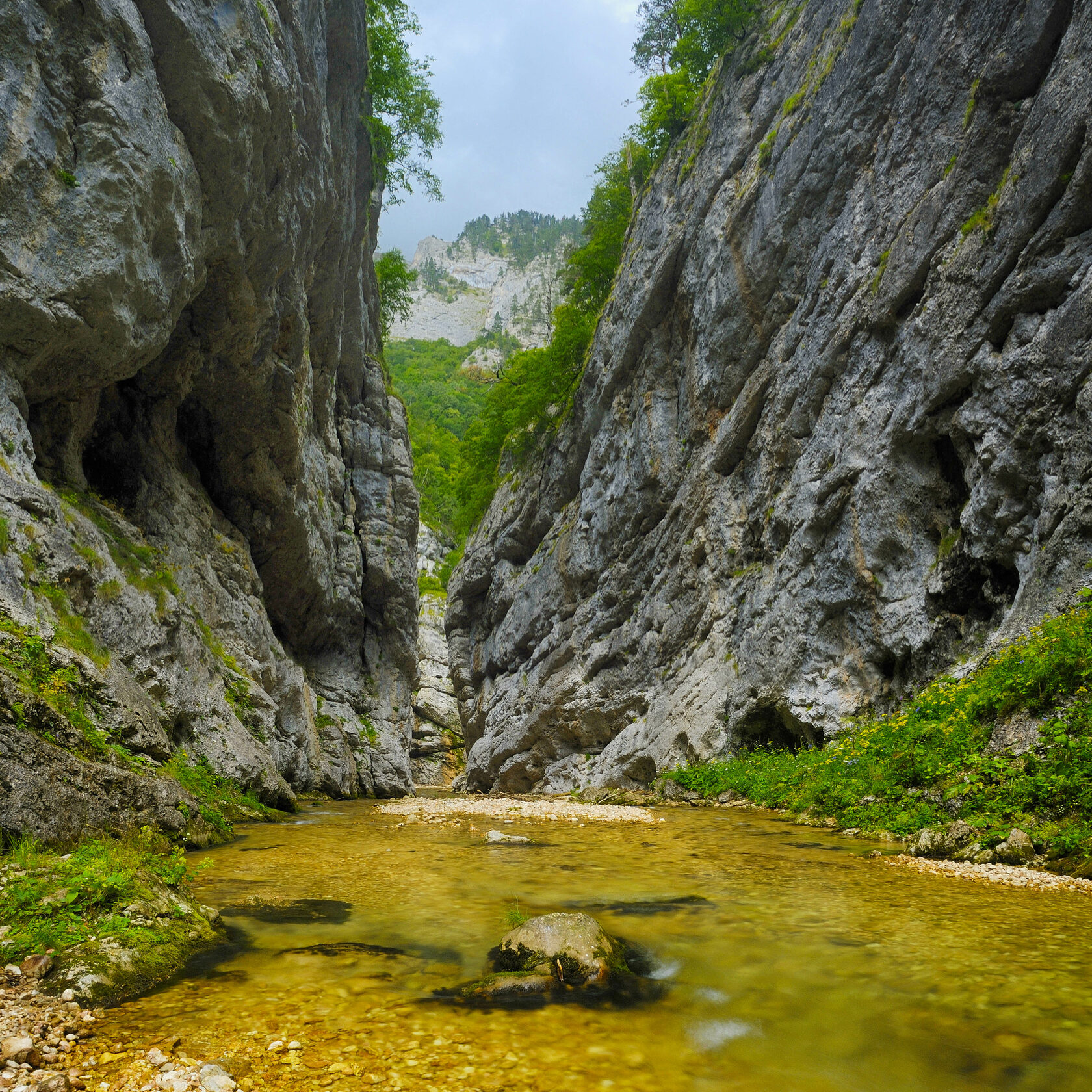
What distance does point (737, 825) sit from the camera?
10078 mm

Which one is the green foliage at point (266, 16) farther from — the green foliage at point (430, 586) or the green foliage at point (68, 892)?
the green foliage at point (430, 586)

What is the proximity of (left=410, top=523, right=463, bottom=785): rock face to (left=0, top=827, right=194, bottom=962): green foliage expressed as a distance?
1383 inches

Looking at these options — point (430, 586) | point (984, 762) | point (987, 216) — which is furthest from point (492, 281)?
point (984, 762)

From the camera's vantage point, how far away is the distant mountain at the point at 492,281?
12888cm

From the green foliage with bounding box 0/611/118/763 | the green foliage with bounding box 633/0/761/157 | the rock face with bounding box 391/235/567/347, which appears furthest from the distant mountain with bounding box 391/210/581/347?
the green foliage with bounding box 0/611/118/763

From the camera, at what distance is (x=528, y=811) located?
13453mm

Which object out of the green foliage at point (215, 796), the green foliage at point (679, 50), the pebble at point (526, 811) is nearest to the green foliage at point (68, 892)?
the green foliage at point (215, 796)

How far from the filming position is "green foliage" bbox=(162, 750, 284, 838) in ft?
28.9

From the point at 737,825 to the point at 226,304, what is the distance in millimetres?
14212

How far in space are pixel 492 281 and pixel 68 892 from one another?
576ft

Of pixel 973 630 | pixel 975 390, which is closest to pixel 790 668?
pixel 973 630

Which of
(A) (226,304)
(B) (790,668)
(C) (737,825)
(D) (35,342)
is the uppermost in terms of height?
(A) (226,304)

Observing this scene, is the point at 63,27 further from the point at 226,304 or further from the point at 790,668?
the point at 790,668

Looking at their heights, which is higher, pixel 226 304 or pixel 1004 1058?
pixel 226 304
